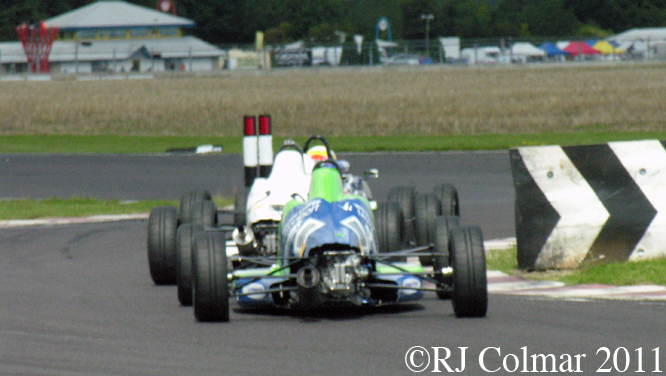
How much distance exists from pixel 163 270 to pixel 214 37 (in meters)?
134

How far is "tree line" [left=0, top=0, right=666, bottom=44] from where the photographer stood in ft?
437

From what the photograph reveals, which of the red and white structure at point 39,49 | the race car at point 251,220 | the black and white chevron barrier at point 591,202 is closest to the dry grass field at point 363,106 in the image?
the black and white chevron barrier at point 591,202

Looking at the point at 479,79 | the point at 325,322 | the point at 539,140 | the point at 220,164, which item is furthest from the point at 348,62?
the point at 325,322

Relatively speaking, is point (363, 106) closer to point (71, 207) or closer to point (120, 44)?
point (71, 207)

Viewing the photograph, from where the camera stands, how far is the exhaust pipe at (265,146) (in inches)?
451

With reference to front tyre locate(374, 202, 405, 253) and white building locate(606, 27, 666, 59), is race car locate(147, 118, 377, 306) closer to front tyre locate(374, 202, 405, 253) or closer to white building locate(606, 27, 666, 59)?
front tyre locate(374, 202, 405, 253)

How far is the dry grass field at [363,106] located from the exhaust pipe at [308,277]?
28.2 meters

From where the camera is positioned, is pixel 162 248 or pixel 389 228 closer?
pixel 389 228

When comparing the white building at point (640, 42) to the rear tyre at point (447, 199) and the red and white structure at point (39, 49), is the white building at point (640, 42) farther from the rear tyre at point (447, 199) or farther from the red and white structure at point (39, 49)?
the rear tyre at point (447, 199)

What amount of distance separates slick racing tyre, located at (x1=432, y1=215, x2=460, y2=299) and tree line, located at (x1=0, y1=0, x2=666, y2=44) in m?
123

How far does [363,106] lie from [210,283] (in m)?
34.8

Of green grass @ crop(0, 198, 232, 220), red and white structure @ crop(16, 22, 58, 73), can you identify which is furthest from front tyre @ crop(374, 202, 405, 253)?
red and white structure @ crop(16, 22, 58, 73)

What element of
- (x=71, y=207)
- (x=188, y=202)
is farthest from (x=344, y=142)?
(x=188, y=202)

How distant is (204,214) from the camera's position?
8656 mm
